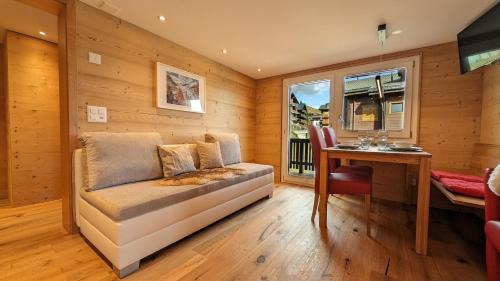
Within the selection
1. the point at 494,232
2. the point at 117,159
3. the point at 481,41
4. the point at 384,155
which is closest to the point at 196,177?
the point at 117,159

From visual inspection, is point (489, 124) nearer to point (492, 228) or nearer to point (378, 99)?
point (378, 99)

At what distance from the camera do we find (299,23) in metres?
2.24

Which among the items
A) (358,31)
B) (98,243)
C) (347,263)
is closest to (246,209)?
(347,263)

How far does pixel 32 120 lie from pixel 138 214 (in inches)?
97.6

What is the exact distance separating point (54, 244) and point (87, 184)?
0.54m

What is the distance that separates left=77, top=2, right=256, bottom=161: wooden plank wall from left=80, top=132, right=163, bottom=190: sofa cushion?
1.09ft

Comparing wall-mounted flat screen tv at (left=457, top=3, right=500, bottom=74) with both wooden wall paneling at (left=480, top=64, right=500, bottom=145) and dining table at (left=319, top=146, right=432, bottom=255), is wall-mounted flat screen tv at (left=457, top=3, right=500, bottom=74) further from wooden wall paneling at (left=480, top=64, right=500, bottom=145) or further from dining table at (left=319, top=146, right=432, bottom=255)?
dining table at (left=319, top=146, right=432, bottom=255)

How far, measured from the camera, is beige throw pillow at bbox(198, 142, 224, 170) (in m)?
2.59

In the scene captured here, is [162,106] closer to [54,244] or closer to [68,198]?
[68,198]

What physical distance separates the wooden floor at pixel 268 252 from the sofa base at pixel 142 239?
0.08 metres

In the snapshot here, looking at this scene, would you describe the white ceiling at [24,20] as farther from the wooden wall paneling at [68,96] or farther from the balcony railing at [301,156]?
the balcony railing at [301,156]

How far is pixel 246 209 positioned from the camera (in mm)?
2529

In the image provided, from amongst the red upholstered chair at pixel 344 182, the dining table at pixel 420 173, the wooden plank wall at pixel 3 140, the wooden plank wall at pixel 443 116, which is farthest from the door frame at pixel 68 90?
the wooden plank wall at pixel 443 116

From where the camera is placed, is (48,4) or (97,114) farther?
(97,114)
